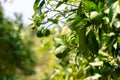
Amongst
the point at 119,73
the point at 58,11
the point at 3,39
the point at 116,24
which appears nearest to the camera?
the point at 116,24

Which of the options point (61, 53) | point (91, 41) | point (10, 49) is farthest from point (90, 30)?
point (10, 49)

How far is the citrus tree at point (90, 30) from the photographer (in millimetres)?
898

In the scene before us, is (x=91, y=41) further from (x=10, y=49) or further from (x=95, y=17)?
(x=10, y=49)

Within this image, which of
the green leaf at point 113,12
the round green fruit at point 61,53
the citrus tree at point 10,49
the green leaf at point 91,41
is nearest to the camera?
the green leaf at point 113,12

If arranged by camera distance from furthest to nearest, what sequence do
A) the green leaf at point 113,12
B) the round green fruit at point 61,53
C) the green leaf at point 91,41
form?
1. the round green fruit at point 61,53
2. the green leaf at point 91,41
3. the green leaf at point 113,12

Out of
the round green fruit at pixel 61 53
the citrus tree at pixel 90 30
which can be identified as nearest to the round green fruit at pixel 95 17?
the citrus tree at pixel 90 30

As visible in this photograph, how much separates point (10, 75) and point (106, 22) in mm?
4041

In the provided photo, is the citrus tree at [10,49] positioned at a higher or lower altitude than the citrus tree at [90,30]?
higher

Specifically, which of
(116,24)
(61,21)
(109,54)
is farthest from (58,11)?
(116,24)

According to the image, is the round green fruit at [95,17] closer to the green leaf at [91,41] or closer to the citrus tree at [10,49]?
the green leaf at [91,41]

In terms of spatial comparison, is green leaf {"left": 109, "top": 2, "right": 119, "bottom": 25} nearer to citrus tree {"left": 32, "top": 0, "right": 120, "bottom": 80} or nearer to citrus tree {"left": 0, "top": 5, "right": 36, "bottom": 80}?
citrus tree {"left": 32, "top": 0, "right": 120, "bottom": 80}

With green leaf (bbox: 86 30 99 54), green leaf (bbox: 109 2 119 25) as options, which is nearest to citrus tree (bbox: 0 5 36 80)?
green leaf (bbox: 86 30 99 54)

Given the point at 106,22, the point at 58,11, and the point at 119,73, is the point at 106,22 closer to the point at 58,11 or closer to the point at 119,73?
the point at 119,73

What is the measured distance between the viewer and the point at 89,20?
0.93 metres
